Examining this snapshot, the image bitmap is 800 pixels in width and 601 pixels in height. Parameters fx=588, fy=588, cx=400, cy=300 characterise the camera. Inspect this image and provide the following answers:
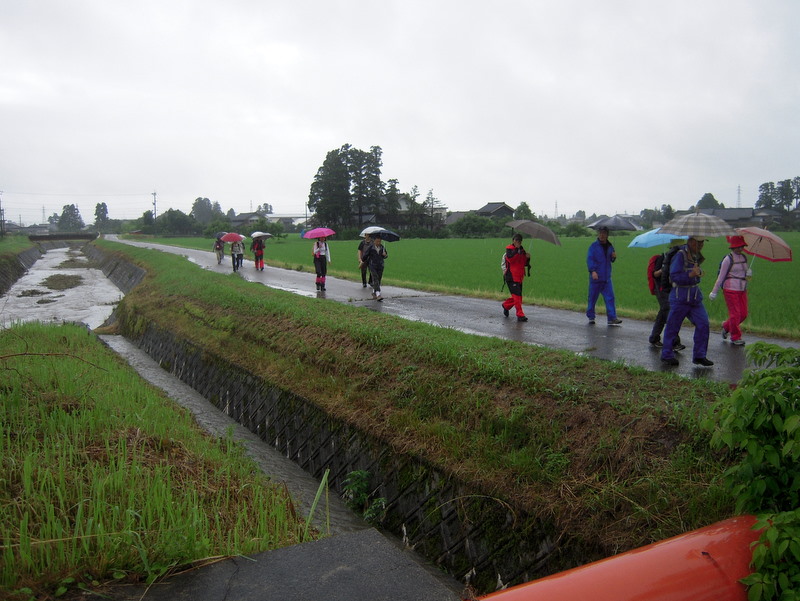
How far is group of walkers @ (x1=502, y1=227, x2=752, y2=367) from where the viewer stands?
A: 706 cm

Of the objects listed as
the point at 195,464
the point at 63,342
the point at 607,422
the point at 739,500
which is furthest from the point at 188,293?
the point at 739,500

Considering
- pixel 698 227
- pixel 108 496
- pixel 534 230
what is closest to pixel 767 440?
pixel 108 496

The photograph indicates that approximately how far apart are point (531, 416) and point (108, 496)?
3.39m

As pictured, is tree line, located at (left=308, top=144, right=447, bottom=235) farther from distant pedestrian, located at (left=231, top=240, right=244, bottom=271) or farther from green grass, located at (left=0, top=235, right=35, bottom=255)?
distant pedestrian, located at (left=231, top=240, right=244, bottom=271)

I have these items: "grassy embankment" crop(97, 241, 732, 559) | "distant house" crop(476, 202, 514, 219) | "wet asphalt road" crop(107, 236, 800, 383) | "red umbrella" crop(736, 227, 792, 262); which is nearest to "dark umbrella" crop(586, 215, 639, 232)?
"wet asphalt road" crop(107, 236, 800, 383)

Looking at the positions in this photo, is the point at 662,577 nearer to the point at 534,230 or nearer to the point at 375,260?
the point at 534,230

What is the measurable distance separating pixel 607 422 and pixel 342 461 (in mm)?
2949

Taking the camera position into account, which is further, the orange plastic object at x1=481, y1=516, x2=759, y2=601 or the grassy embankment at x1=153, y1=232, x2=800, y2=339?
the grassy embankment at x1=153, y1=232, x2=800, y2=339

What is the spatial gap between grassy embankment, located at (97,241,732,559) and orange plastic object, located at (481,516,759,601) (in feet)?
3.58

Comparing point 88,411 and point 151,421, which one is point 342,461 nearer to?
point 151,421

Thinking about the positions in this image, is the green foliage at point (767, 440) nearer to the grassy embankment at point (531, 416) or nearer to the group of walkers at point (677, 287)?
the grassy embankment at point (531, 416)

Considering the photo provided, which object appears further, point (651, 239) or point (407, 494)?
point (651, 239)

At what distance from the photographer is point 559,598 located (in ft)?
7.88

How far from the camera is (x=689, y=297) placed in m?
7.02
